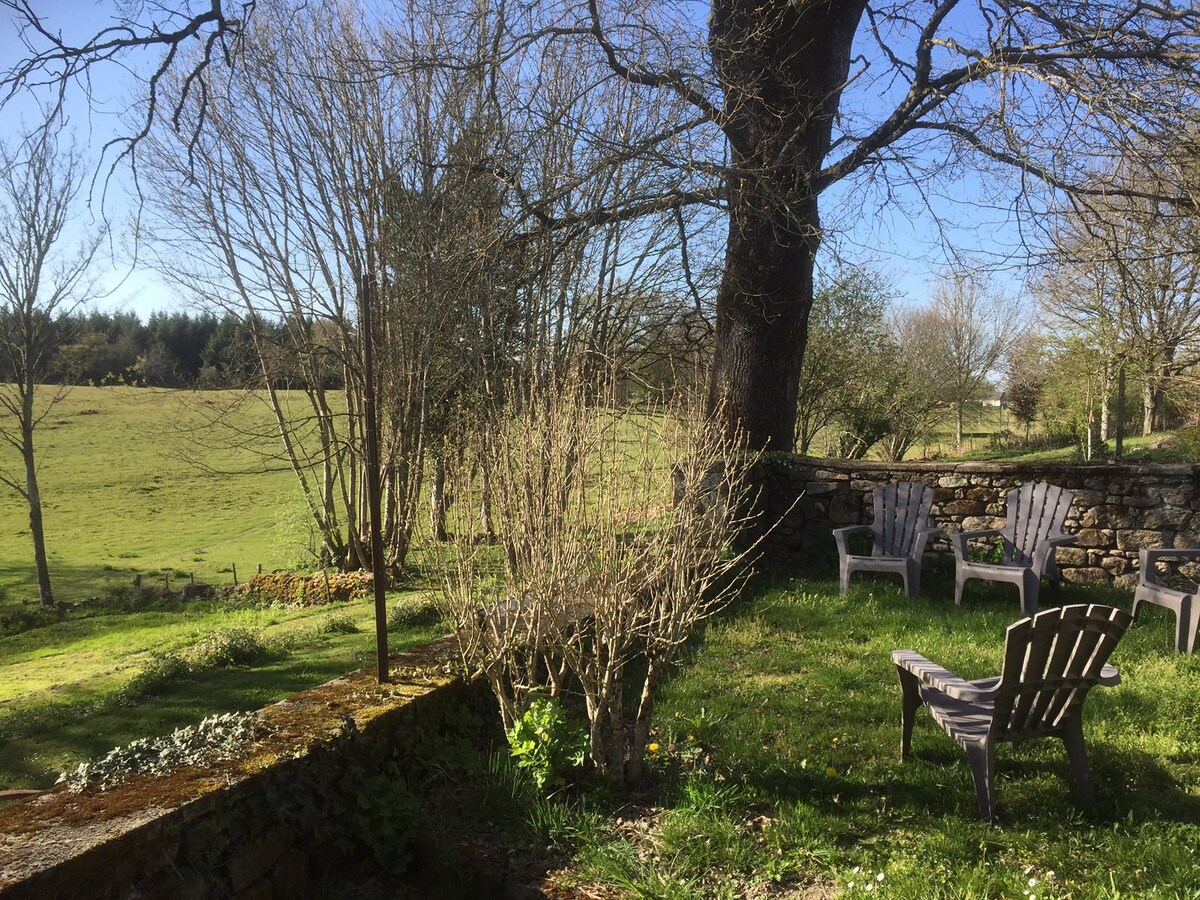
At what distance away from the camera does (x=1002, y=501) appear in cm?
703

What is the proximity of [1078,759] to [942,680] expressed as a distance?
22.5 inches

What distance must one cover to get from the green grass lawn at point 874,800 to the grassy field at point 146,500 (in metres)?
8.60

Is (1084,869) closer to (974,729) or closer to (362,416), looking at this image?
(974,729)

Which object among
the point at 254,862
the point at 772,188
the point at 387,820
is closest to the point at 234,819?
the point at 254,862

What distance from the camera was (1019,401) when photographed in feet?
76.2

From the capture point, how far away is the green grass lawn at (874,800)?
2676mm

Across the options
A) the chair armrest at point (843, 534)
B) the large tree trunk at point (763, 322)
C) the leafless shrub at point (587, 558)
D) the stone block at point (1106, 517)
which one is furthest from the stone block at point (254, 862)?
the stone block at point (1106, 517)

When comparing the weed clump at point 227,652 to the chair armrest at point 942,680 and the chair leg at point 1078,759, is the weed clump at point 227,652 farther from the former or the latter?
the chair leg at point 1078,759

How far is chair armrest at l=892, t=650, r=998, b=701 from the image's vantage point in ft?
10.4

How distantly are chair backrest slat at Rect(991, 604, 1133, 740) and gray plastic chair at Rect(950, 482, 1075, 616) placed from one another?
2825 mm

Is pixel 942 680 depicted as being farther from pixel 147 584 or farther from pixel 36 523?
pixel 36 523

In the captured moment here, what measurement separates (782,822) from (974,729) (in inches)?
33.2

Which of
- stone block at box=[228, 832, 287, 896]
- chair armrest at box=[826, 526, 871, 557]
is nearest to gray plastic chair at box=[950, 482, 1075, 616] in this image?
chair armrest at box=[826, 526, 871, 557]

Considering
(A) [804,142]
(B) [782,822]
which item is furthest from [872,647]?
(A) [804,142]
